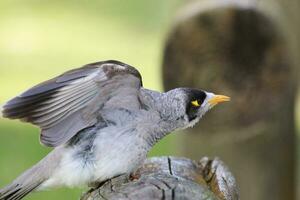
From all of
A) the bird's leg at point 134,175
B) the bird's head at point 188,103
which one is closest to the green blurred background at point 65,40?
the bird's head at point 188,103

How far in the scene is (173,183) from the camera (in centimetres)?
396

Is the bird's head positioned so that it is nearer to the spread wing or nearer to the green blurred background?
the spread wing

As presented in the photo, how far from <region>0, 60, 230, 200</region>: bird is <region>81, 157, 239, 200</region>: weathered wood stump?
0.20 meters

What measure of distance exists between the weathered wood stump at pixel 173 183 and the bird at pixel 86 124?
20 centimetres

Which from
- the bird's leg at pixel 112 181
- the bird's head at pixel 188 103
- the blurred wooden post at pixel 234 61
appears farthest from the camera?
the blurred wooden post at pixel 234 61

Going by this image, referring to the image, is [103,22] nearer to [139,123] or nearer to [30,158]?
[30,158]

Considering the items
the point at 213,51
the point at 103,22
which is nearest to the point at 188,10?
the point at 213,51

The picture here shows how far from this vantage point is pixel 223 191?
4.26 metres

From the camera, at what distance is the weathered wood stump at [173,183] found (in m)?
3.83

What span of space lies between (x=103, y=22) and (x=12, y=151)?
6.64 m

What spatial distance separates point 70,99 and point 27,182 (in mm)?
471

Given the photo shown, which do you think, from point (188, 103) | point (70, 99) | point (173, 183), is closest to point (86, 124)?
point (70, 99)

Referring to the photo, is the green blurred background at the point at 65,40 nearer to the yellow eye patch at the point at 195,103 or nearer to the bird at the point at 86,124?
the yellow eye patch at the point at 195,103

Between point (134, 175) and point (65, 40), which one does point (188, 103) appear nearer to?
point (134, 175)
